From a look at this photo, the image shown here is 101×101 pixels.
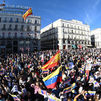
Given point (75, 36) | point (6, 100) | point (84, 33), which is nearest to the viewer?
point (6, 100)

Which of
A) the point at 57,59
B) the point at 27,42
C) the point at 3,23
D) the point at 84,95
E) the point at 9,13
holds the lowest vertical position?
the point at 84,95

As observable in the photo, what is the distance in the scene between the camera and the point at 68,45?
169 feet

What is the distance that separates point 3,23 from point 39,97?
41.6 metres

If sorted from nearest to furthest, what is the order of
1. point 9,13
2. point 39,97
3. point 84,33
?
point 39,97 → point 9,13 → point 84,33

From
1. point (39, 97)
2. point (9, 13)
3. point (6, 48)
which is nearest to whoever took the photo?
point (39, 97)

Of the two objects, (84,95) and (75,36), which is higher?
(75,36)

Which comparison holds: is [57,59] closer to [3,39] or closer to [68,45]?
[3,39]

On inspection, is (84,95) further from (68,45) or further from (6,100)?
(68,45)

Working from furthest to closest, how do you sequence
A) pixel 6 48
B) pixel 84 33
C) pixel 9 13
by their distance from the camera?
pixel 84 33
pixel 9 13
pixel 6 48

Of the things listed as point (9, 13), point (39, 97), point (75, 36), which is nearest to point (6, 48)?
point (9, 13)

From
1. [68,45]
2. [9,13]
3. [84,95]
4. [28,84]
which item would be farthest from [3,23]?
[84,95]

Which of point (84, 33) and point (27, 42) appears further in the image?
point (84, 33)

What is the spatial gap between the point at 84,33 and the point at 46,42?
869 inches

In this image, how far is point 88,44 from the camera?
60062 mm
